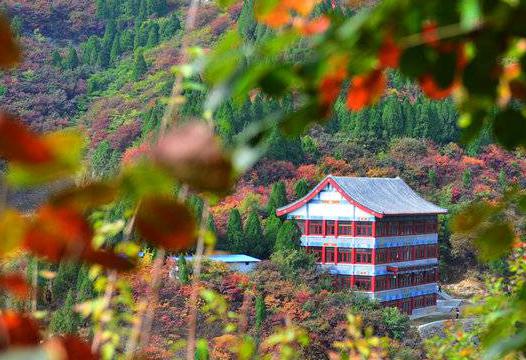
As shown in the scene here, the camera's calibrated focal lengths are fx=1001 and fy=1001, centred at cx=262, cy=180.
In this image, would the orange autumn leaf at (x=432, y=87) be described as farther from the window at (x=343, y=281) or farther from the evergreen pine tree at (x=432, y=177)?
the evergreen pine tree at (x=432, y=177)

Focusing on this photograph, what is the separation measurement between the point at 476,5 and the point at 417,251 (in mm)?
16715

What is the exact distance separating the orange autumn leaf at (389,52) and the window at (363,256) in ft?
49.7

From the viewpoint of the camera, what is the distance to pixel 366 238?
16031mm

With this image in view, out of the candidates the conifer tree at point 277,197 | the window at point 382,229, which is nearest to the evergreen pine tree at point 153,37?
the conifer tree at point 277,197

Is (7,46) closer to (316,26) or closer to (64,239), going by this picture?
(64,239)

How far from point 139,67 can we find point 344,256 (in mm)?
12188

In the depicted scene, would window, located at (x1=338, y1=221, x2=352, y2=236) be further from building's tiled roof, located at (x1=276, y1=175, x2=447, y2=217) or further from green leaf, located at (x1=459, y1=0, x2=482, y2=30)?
green leaf, located at (x1=459, y1=0, x2=482, y2=30)

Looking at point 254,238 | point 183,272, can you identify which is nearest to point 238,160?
point 183,272

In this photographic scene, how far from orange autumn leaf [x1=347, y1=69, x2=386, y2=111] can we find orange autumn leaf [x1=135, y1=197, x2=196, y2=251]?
18cm

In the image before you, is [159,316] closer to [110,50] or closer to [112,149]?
[112,149]

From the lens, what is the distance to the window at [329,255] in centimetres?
1576

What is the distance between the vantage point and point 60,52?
29297 mm

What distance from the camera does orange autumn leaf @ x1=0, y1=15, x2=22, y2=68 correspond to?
0.61 metres

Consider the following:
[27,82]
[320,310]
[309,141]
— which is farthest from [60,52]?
[320,310]
